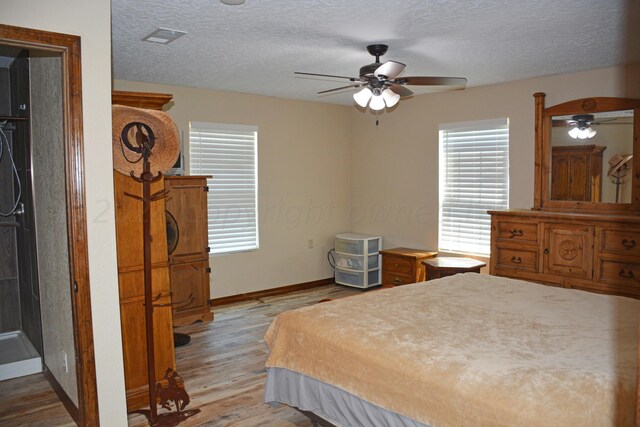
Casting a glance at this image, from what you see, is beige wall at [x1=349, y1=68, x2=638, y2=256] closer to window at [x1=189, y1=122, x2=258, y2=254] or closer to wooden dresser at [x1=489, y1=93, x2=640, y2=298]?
wooden dresser at [x1=489, y1=93, x2=640, y2=298]

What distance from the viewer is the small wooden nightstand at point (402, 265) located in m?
5.92

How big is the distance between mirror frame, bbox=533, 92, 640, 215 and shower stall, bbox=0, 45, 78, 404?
439cm

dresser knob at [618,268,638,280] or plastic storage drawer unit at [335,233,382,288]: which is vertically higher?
dresser knob at [618,268,638,280]

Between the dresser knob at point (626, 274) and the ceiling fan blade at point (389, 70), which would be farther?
the dresser knob at point (626, 274)

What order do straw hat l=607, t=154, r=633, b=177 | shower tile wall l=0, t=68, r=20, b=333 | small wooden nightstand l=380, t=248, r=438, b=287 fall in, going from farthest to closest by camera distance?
1. small wooden nightstand l=380, t=248, r=438, b=287
2. straw hat l=607, t=154, r=633, b=177
3. shower tile wall l=0, t=68, r=20, b=333

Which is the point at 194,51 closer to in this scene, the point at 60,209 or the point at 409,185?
the point at 60,209

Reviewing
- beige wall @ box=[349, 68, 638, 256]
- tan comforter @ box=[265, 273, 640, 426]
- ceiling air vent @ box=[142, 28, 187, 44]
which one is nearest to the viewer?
tan comforter @ box=[265, 273, 640, 426]

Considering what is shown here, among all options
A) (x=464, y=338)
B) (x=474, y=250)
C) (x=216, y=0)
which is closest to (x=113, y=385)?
(x=464, y=338)

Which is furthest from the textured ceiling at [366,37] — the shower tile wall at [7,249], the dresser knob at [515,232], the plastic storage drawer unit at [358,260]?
the plastic storage drawer unit at [358,260]

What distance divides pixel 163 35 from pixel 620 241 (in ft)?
13.0

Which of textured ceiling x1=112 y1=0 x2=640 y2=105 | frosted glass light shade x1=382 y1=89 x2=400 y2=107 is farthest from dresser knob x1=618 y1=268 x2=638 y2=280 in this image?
frosted glass light shade x1=382 y1=89 x2=400 y2=107

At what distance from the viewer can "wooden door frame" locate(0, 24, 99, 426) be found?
7.92 ft

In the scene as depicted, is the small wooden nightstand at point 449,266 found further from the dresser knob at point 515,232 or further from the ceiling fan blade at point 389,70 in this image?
the ceiling fan blade at point 389,70

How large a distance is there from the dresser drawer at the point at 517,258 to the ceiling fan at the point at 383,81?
179 centimetres
